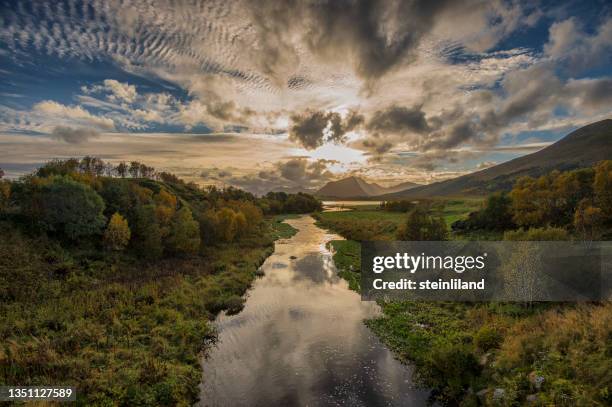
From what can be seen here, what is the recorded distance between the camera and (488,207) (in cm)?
6538

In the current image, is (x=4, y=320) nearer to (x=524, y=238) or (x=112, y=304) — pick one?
(x=112, y=304)

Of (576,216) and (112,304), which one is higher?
(576,216)

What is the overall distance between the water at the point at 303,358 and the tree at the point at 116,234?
23577 mm

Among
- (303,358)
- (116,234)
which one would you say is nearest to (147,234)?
(116,234)

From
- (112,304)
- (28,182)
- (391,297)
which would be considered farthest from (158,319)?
(28,182)

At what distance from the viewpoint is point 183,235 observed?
167 feet

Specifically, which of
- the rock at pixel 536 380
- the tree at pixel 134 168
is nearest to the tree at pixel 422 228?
the rock at pixel 536 380

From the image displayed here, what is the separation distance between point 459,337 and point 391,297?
1200 cm

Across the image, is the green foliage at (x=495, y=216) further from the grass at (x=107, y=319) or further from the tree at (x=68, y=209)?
the tree at (x=68, y=209)

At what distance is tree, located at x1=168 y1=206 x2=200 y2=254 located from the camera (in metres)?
50.7

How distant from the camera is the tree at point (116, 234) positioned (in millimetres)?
43938

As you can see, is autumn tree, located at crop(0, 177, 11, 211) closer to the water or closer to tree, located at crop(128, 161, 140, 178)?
the water

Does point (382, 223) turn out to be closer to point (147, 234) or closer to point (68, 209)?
point (147, 234)

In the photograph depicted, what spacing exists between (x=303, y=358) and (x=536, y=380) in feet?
46.3
